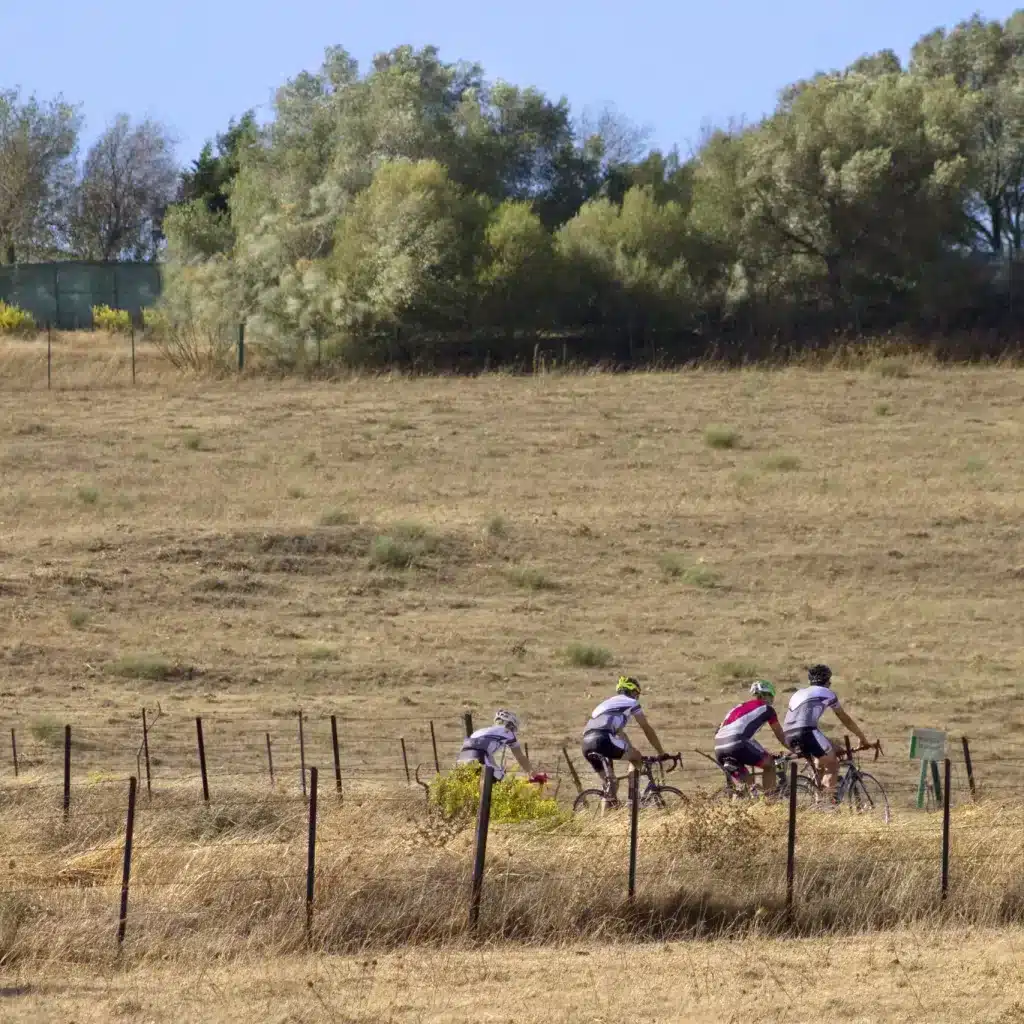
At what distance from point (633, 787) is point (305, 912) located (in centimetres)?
220

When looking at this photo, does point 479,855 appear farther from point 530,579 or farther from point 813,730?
point 530,579

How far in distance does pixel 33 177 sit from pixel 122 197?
324 inches

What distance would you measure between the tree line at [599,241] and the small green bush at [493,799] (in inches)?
1378

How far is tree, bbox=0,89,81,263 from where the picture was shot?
70.7 metres

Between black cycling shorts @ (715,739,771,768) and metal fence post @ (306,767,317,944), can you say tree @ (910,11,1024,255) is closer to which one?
black cycling shorts @ (715,739,771,768)

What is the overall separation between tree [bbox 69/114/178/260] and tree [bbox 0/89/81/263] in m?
1.97

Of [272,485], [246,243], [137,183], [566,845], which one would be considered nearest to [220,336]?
[246,243]

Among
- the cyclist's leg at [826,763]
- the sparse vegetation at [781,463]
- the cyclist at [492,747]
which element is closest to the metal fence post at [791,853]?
the cyclist at [492,747]

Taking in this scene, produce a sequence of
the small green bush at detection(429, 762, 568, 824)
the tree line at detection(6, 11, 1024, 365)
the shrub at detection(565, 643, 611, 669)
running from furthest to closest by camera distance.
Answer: the tree line at detection(6, 11, 1024, 365) < the shrub at detection(565, 643, 611, 669) < the small green bush at detection(429, 762, 568, 824)

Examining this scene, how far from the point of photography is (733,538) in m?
31.3

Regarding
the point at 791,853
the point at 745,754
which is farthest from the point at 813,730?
the point at 791,853

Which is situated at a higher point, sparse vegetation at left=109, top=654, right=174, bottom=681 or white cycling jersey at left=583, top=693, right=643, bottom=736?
white cycling jersey at left=583, top=693, right=643, bottom=736

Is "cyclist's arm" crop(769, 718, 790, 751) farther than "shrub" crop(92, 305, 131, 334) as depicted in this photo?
No

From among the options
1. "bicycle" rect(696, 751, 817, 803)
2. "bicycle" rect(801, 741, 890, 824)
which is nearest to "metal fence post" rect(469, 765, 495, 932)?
"bicycle" rect(696, 751, 817, 803)
